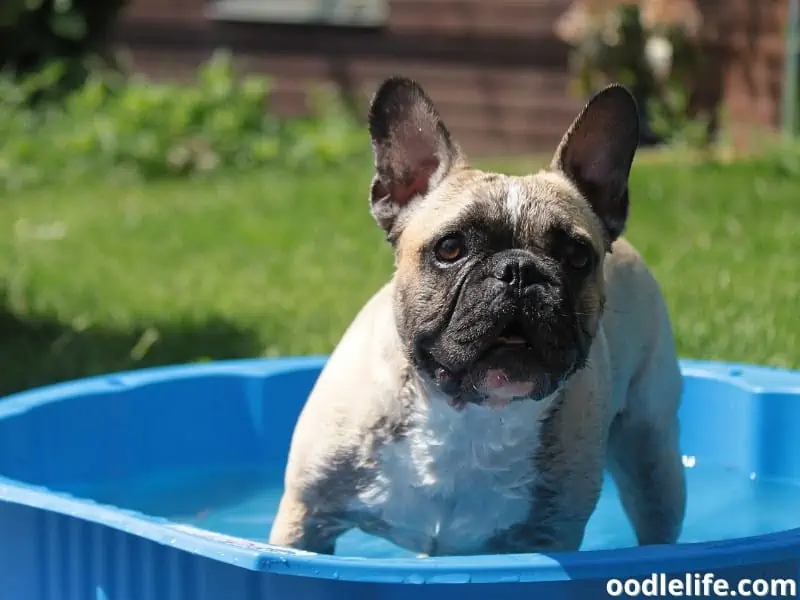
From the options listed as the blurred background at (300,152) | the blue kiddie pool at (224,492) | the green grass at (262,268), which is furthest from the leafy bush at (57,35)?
the blue kiddie pool at (224,492)

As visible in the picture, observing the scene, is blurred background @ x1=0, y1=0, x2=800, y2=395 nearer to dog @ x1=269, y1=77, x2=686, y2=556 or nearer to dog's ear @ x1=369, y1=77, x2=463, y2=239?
dog @ x1=269, y1=77, x2=686, y2=556

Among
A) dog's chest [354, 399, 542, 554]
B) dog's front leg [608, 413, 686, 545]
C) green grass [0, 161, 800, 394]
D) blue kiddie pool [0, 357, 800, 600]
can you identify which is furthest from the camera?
green grass [0, 161, 800, 394]

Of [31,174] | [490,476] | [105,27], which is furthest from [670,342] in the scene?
[105,27]

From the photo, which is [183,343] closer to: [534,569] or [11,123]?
[534,569]

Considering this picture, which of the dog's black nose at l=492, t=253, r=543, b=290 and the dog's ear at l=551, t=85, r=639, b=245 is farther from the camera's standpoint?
the dog's ear at l=551, t=85, r=639, b=245

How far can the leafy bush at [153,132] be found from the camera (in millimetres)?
10898

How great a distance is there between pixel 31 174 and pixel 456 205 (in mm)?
8036

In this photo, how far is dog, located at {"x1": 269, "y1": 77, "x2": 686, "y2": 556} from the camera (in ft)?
9.90

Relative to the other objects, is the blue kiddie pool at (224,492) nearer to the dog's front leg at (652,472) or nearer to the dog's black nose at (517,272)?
the dog's front leg at (652,472)

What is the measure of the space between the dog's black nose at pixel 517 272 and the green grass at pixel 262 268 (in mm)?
2562

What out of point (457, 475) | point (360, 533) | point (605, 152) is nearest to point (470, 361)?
point (457, 475)

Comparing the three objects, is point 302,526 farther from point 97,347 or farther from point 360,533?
point 97,347

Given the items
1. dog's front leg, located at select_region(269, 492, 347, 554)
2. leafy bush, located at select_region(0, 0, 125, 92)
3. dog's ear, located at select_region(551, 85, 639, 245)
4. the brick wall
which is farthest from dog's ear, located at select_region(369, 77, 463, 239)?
leafy bush, located at select_region(0, 0, 125, 92)

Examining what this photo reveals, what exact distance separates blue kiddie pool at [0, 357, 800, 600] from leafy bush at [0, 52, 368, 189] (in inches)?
243
